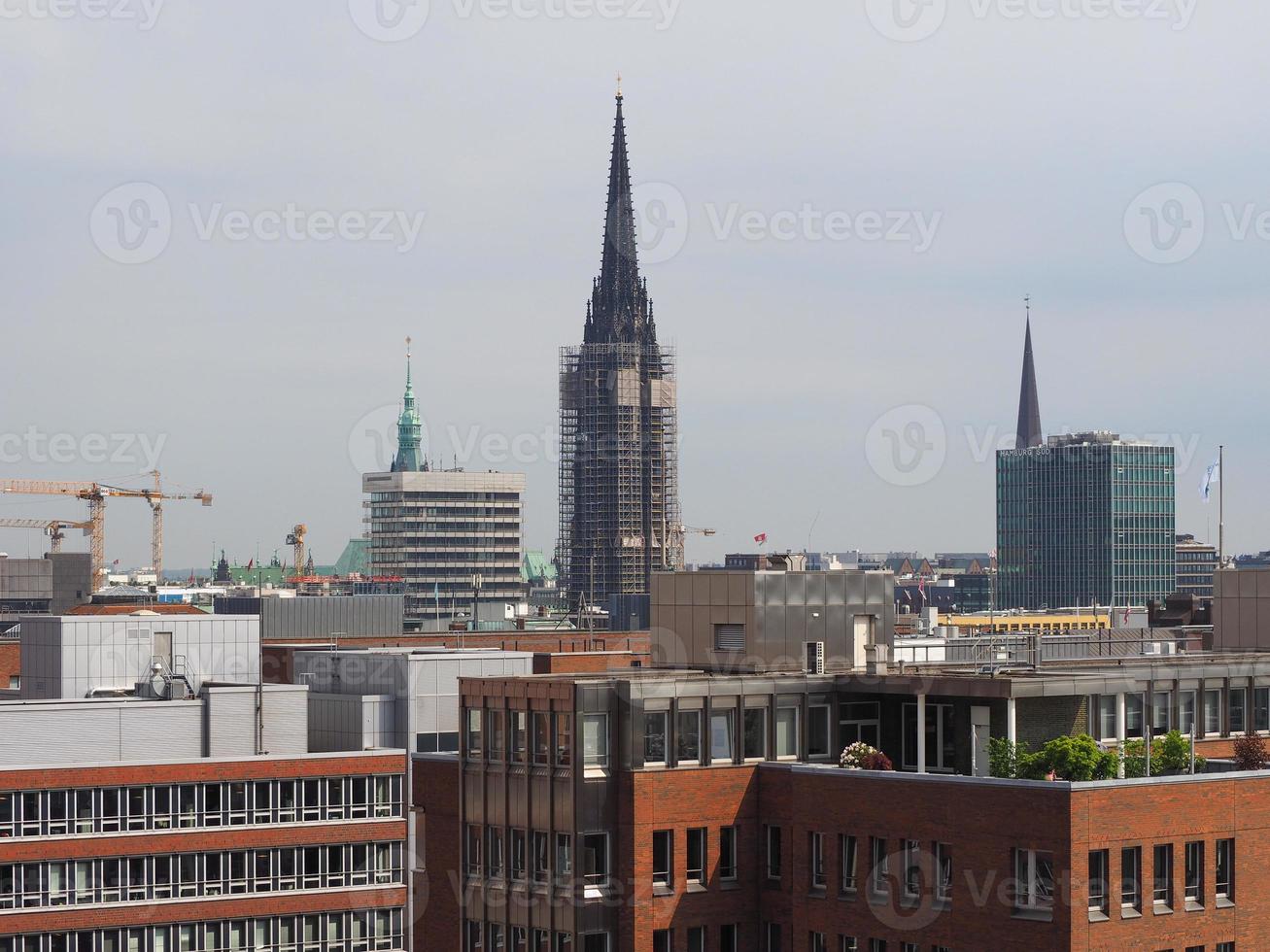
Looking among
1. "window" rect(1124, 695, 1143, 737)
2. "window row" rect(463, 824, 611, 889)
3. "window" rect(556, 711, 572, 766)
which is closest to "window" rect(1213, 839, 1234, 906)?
"window" rect(1124, 695, 1143, 737)

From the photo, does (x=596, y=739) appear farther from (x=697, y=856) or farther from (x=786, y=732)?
(x=786, y=732)

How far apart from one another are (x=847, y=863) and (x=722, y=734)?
659 centimetres

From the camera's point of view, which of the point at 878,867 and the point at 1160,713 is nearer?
the point at 878,867

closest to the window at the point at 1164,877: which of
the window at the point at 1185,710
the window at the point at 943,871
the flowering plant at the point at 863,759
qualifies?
the window at the point at 943,871

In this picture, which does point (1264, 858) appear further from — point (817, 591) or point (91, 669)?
point (91, 669)

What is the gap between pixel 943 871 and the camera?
60.2m

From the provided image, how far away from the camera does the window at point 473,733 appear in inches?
2795

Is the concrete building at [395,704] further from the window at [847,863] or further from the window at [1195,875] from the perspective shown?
the window at [1195,875]

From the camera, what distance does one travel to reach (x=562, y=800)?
217 ft

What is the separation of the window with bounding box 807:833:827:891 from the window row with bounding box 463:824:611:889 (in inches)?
259

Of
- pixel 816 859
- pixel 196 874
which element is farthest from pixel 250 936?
pixel 816 859

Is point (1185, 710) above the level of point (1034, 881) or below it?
above

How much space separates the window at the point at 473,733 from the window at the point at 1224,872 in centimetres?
2540

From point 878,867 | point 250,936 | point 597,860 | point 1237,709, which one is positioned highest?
point 1237,709
